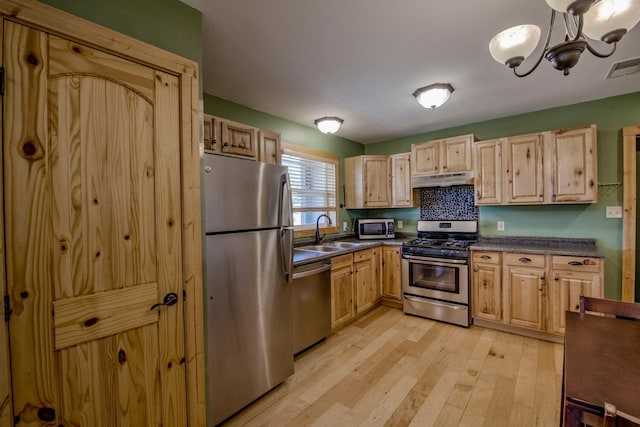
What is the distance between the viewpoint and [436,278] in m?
3.39

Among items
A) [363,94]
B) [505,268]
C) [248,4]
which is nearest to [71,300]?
[248,4]

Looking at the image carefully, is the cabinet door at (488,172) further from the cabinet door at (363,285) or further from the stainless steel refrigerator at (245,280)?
the stainless steel refrigerator at (245,280)

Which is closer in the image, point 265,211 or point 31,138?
point 31,138

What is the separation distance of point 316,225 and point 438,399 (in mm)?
2327

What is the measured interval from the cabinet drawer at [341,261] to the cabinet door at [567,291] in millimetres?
2070

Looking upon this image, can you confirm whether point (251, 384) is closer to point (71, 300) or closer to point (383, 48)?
point (71, 300)

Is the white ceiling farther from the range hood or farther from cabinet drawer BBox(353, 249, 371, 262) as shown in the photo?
cabinet drawer BBox(353, 249, 371, 262)

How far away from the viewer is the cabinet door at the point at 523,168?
3.02 metres

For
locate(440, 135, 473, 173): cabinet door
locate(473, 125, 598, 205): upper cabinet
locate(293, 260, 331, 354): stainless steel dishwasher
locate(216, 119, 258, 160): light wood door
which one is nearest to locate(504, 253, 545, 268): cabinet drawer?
locate(473, 125, 598, 205): upper cabinet

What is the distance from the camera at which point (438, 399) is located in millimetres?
1993

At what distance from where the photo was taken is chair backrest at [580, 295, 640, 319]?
4.64 ft

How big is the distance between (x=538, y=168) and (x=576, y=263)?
3.48 feet

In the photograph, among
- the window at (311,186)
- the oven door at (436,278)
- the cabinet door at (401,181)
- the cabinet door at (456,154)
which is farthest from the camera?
the cabinet door at (401,181)

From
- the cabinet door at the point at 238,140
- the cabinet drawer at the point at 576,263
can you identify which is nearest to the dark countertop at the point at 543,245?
the cabinet drawer at the point at 576,263
